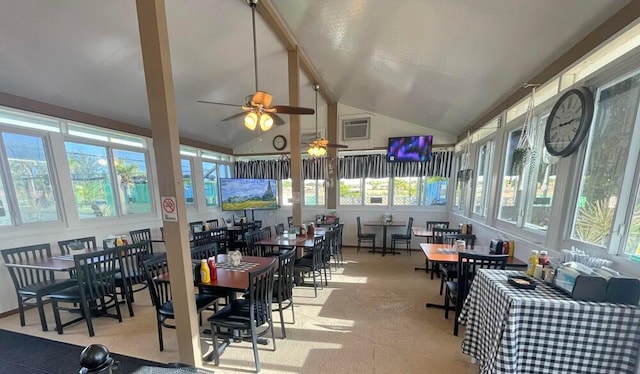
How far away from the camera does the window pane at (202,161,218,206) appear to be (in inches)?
244

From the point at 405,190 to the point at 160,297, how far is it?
17.1 ft

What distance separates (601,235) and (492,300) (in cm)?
101

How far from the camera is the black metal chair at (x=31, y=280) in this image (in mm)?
2688

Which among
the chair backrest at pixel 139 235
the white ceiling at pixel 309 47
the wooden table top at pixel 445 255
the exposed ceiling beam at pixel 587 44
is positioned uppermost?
the white ceiling at pixel 309 47

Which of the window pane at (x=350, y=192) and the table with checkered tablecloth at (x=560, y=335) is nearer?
the table with checkered tablecloth at (x=560, y=335)

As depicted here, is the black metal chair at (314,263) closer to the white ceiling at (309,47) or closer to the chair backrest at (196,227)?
the chair backrest at (196,227)

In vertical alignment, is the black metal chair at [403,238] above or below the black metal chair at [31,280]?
below

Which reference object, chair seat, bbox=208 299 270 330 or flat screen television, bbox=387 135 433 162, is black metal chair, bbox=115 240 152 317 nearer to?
chair seat, bbox=208 299 270 330

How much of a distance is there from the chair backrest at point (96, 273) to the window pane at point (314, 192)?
435 cm

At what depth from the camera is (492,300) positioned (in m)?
1.77

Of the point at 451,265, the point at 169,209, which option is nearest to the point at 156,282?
the point at 169,209

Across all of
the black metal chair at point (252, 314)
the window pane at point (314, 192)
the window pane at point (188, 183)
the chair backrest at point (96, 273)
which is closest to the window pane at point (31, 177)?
the chair backrest at point (96, 273)

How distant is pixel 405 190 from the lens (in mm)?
5938

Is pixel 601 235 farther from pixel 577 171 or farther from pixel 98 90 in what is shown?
pixel 98 90
